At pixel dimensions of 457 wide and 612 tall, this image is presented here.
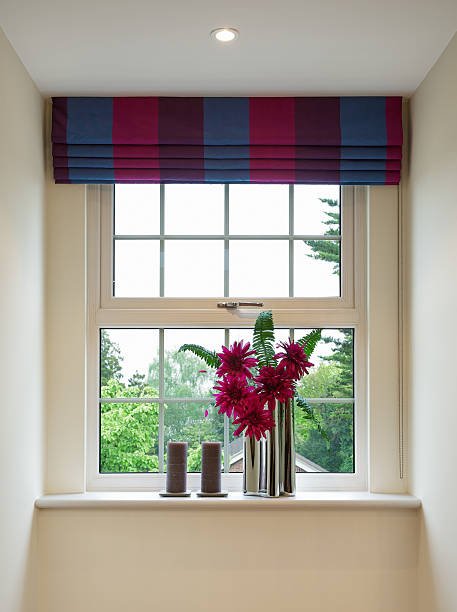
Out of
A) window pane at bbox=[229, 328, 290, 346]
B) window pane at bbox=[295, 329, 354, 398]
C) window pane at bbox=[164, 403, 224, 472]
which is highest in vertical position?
window pane at bbox=[229, 328, 290, 346]

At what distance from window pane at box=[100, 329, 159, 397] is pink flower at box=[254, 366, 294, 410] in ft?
1.69

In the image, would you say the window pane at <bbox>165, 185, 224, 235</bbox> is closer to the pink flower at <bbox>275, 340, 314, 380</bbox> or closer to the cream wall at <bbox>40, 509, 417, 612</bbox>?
the pink flower at <bbox>275, 340, 314, 380</bbox>

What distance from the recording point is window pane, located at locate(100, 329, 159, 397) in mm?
3617

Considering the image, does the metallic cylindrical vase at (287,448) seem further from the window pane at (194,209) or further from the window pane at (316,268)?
the window pane at (194,209)

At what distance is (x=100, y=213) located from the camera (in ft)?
11.9

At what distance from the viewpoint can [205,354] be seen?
11.4ft

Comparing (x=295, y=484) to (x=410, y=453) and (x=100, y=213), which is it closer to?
(x=410, y=453)

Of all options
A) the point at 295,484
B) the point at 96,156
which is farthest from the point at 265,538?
the point at 96,156

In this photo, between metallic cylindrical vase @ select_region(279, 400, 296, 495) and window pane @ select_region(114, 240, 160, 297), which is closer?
metallic cylindrical vase @ select_region(279, 400, 296, 495)

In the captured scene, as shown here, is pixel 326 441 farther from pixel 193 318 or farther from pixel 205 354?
pixel 193 318

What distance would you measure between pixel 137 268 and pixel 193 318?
0.33 meters
